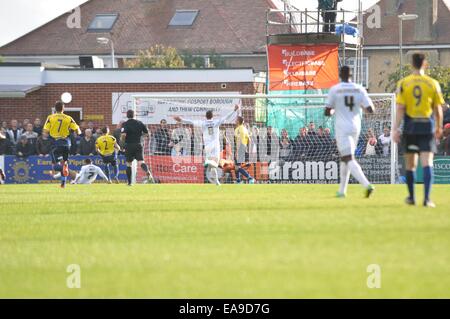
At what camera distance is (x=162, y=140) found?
123ft

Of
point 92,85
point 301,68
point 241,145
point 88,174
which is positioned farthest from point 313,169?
point 92,85

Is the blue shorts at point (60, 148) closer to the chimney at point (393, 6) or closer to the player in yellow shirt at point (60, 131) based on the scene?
the player in yellow shirt at point (60, 131)

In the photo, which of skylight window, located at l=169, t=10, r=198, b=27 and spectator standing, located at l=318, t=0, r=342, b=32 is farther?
skylight window, located at l=169, t=10, r=198, b=27

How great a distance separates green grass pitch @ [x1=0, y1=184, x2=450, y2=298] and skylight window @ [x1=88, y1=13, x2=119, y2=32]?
214 ft

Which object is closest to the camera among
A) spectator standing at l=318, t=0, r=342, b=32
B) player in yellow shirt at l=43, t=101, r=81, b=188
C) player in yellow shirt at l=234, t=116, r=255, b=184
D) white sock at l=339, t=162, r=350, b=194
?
white sock at l=339, t=162, r=350, b=194

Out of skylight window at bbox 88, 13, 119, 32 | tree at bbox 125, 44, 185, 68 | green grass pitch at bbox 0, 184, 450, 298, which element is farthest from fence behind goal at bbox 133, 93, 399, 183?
skylight window at bbox 88, 13, 119, 32

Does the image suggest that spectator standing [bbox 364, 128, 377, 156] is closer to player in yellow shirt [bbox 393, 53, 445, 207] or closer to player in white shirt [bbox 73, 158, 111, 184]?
player in white shirt [bbox 73, 158, 111, 184]

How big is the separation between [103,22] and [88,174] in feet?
160

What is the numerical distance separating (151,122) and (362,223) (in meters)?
28.8

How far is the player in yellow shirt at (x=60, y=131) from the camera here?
2819 cm

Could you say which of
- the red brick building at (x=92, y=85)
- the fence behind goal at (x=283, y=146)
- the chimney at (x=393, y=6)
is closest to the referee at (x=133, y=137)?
the fence behind goal at (x=283, y=146)

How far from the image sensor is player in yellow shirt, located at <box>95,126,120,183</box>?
3600 cm

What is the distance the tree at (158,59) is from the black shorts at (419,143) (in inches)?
2121
